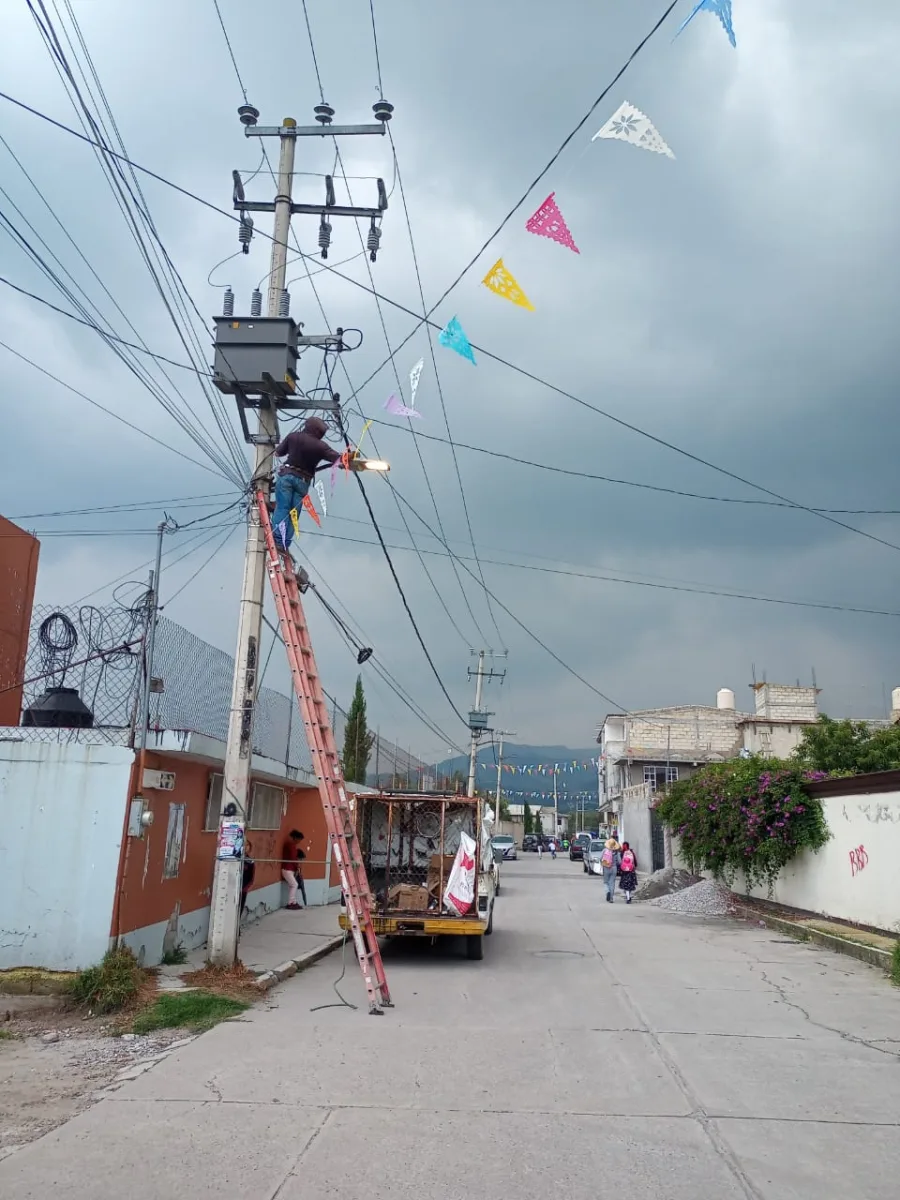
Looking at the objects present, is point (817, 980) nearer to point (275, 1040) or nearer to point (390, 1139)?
point (275, 1040)

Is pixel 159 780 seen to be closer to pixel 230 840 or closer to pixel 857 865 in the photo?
pixel 230 840

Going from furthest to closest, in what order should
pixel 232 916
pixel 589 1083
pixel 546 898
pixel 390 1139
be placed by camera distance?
pixel 546 898, pixel 232 916, pixel 589 1083, pixel 390 1139

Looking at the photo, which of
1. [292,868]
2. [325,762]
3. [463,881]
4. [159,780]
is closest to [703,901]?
[292,868]

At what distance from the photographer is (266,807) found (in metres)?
18.7

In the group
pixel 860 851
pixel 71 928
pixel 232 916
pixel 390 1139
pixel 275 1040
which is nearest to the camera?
pixel 390 1139

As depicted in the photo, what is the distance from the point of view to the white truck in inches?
544

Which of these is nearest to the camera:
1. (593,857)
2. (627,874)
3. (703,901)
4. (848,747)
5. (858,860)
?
(858,860)

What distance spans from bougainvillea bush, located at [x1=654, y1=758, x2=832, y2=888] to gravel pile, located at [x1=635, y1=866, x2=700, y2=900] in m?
1.21

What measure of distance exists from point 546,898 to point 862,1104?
22.1 m

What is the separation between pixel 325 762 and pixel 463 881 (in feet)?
12.8

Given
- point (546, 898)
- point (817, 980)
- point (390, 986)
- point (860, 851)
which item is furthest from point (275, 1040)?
point (546, 898)

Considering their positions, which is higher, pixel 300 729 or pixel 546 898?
pixel 300 729

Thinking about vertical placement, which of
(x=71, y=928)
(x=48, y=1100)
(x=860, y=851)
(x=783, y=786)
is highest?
(x=783, y=786)

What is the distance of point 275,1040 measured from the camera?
8445 millimetres
